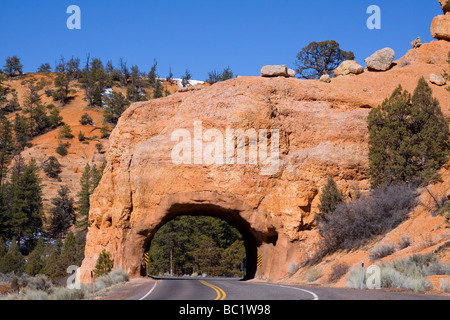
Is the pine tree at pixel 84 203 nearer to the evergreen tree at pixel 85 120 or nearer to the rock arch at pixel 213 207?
the evergreen tree at pixel 85 120

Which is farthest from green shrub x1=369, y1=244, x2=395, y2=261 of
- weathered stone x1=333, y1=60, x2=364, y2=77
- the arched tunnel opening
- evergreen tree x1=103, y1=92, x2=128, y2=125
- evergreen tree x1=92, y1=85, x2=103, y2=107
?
evergreen tree x1=92, y1=85, x2=103, y2=107

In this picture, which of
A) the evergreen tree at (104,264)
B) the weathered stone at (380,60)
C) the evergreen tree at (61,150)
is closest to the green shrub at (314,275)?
the evergreen tree at (104,264)

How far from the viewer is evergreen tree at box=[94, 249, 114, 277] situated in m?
32.6

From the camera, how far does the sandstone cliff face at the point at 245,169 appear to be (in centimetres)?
3212

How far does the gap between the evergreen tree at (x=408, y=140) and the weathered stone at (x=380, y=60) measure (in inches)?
363

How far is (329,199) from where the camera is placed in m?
31.0

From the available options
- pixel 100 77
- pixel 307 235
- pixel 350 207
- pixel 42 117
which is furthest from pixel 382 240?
pixel 100 77

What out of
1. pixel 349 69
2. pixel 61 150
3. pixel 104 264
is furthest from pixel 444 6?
pixel 61 150

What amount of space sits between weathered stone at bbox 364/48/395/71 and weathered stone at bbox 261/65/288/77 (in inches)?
294

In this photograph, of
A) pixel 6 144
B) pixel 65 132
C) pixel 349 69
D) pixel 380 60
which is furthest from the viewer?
pixel 65 132

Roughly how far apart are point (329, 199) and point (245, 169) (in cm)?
515

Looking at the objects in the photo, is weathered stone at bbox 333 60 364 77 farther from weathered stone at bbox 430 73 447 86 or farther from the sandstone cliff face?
weathered stone at bbox 430 73 447 86

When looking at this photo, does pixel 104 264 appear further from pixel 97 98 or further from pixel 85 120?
pixel 97 98

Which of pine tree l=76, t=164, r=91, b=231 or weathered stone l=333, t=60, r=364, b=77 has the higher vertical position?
weathered stone l=333, t=60, r=364, b=77
